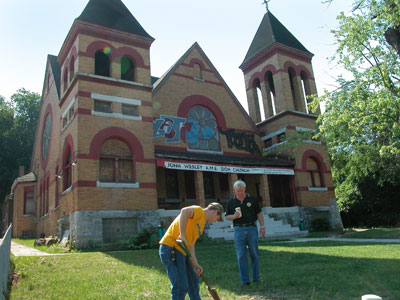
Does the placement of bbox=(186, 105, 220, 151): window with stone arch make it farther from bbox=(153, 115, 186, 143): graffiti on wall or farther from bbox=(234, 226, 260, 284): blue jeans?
bbox=(234, 226, 260, 284): blue jeans

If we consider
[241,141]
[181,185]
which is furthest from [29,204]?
[241,141]

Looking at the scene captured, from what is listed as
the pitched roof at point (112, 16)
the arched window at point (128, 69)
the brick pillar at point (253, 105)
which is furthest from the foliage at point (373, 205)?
the pitched roof at point (112, 16)

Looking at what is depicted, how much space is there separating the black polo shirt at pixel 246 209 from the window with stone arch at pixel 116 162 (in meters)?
11.8

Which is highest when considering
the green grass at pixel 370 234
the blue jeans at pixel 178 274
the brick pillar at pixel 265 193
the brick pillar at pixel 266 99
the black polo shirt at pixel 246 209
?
the brick pillar at pixel 266 99

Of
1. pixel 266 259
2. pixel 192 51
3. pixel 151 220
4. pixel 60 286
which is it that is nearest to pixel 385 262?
pixel 266 259

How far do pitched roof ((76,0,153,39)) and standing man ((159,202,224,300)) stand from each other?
690 inches

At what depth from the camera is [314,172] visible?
25750 mm

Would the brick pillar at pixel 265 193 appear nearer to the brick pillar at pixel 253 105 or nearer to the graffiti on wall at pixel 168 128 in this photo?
the graffiti on wall at pixel 168 128

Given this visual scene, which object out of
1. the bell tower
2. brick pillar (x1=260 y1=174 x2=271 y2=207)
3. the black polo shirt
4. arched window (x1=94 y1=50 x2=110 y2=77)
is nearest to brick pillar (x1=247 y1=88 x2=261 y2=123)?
the bell tower

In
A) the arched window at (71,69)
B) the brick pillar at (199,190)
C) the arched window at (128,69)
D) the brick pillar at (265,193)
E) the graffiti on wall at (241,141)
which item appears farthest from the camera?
the graffiti on wall at (241,141)

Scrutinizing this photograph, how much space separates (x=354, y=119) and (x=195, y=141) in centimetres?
1090

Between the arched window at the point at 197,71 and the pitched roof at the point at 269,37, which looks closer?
the arched window at the point at 197,71

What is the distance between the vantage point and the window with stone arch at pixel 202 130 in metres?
23.2

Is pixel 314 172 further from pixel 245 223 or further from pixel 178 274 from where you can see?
pixel 178 274
